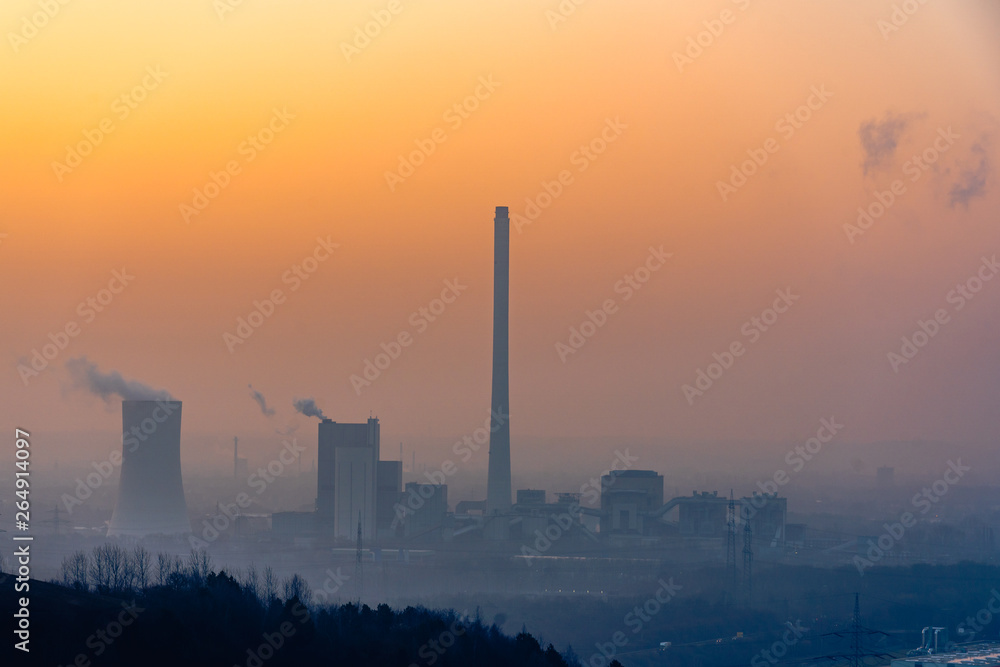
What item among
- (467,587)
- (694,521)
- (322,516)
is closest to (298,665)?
(467,587)

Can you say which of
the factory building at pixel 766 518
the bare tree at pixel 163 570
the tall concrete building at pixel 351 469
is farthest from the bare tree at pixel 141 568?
the factory building at pixel 766 518

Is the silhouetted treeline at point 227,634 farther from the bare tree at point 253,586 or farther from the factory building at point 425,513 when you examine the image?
the factory building at point 425,513

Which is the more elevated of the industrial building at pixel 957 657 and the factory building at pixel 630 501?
the factory building at pixel 630 501

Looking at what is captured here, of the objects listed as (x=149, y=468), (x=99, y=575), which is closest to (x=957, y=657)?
(x=99, y=575)

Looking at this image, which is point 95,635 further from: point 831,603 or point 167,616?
point 831,603

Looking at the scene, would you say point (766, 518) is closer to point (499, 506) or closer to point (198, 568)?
point (499, 506)
